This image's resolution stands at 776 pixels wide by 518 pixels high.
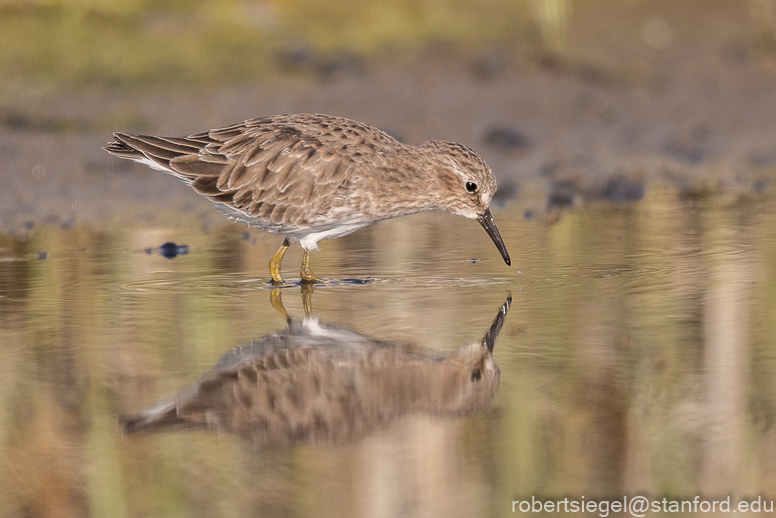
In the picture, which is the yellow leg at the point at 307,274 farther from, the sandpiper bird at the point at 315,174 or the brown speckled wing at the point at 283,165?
the brown speckled wing at the point at 283,165

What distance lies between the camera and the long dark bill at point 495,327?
6277 millimetres

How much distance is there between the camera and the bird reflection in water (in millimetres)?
5004

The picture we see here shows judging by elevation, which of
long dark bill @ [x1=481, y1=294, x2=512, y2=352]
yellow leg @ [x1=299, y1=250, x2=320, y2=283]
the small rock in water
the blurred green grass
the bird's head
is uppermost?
the blurred green grass

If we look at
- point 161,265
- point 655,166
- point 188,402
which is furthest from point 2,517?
point 655,166

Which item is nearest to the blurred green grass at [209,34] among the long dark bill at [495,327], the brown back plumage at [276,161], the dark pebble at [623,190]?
the dark pebble at [623,190]

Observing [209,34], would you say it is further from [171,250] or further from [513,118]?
[171,250]

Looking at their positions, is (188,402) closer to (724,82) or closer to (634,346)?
(634,346)

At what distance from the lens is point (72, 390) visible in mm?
5562

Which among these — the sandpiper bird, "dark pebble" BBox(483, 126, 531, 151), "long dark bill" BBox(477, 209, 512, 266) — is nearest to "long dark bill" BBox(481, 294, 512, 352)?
"long dark bill" BBox(477, 209, 512, 266)

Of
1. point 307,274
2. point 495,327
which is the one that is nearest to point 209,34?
point 307,274

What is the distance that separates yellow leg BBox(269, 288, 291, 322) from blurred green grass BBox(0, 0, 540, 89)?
845cm

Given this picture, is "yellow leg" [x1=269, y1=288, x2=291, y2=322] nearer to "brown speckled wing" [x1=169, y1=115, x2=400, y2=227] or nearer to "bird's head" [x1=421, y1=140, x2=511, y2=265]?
"brown speckled wing" [x1=169, y1=115, x2=400, y2=227]

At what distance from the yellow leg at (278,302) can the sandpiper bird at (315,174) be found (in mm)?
410

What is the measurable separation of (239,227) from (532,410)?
22.0 feet
